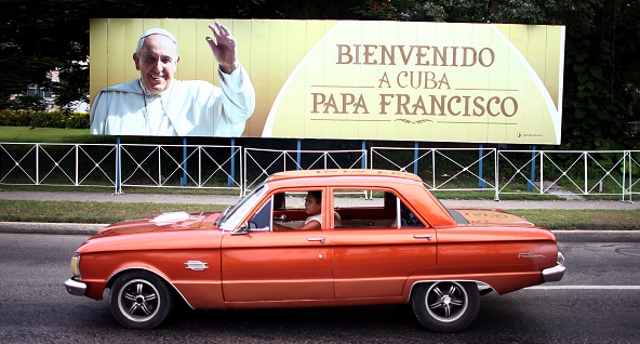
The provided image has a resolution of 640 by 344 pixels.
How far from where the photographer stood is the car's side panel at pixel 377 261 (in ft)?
19.2

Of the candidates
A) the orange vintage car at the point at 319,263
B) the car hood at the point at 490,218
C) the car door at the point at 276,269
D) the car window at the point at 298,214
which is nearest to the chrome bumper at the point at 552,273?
the orange vintage car at the point at 319,263

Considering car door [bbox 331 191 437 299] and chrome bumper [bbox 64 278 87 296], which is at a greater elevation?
car door [bbox 331 191 437 299]

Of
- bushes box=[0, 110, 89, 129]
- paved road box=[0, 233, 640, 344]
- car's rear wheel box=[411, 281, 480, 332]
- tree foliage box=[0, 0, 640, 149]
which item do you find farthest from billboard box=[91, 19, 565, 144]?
bushes box=[0, 110, 89, 129]

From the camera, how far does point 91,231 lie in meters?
11.3

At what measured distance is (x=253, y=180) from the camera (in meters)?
18.0

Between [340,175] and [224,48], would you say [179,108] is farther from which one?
[340,175]

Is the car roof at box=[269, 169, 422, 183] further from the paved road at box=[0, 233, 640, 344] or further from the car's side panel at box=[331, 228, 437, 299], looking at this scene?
the paved road at box=[0, 233, 640, 344]

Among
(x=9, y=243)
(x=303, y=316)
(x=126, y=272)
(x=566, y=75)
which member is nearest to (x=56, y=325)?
(x=126, y=272)

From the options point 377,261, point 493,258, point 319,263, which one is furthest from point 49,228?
point 493,258

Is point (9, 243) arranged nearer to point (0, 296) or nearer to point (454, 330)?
point (0, 296)

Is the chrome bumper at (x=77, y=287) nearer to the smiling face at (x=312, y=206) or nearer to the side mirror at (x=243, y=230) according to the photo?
the side mirror at (x=243, y=230)

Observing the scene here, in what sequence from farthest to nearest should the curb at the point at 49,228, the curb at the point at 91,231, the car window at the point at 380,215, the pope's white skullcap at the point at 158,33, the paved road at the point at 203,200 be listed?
the pope's white skullcap at the point at 158,33 < the paved road at the point at 203,200 < the curb at the point at 49,228 < the curb at the point at 91,231 < the car window at the point at 380,215

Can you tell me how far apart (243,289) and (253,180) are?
12307 mm

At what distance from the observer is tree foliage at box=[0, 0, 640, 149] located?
18.1 m
